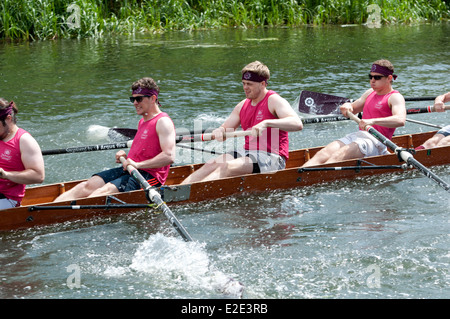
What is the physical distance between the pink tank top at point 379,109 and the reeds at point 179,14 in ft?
49.2

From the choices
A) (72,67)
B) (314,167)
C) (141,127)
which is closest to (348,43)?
(72,67)

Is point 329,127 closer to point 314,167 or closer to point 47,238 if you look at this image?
point 314,167

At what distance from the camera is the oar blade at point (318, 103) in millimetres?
12344

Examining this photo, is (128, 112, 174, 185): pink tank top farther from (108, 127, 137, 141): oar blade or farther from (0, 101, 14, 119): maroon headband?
(108, 127, 137, 141): oar blade

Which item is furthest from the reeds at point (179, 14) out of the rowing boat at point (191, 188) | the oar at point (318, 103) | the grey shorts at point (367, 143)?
the grey shorts at point (367, 143)

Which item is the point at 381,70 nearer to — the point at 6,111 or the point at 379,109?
the point at 379,109

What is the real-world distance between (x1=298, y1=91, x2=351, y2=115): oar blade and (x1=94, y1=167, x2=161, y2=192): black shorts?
4.86 m

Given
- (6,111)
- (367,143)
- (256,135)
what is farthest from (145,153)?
(367,143)

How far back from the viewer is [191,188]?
8719 millimetres

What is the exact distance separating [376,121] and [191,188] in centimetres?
→ 305

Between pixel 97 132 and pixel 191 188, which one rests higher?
pixel 97 132
